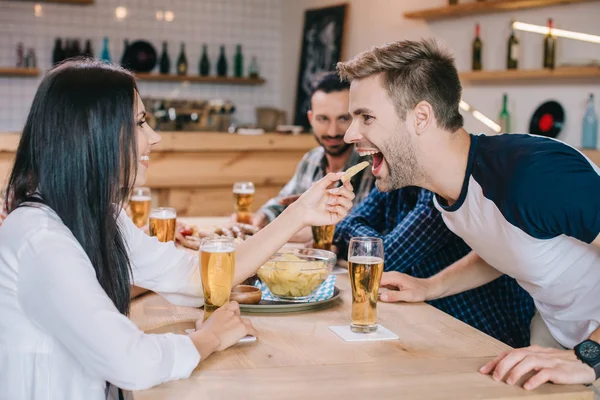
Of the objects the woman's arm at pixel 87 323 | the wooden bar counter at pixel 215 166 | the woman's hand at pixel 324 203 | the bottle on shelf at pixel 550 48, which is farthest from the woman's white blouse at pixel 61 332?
the wooden bar counter at pixel 215 166

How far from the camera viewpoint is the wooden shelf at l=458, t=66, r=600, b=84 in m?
3.90

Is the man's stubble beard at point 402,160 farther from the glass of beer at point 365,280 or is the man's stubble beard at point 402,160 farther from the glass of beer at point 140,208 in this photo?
the glass of beer at point 140,208

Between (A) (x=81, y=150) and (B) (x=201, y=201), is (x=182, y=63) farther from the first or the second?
(A) (x=81, y=150)

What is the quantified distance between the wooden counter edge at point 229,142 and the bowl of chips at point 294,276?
10.8ft

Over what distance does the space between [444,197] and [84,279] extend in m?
1.09

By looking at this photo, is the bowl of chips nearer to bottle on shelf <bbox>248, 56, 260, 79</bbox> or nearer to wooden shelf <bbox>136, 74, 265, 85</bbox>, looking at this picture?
wooden shelf <bbox>136, 74, 265, 85</bbox>

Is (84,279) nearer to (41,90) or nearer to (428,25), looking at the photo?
(41,90)

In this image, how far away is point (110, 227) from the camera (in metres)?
1.44

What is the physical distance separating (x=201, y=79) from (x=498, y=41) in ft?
10.2

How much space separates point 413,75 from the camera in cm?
194

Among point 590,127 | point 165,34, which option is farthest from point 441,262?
point 165,34

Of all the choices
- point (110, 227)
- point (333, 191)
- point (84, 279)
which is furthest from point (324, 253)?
point (84, 279)

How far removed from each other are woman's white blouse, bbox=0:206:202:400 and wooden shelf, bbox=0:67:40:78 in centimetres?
522

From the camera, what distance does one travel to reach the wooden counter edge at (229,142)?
5.09m
